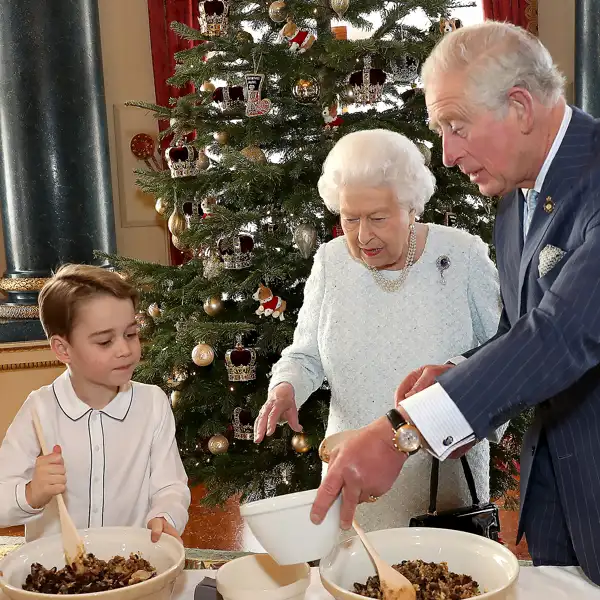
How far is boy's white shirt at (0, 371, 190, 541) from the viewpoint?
1.90m

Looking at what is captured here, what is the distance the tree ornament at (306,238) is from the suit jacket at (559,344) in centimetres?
Result: 184

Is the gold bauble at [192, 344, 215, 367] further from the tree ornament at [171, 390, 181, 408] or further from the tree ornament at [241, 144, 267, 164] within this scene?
the tree ornament at [241, 144, 267, 164]

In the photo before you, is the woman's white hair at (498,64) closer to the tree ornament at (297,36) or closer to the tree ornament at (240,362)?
the tree ornament at (297,36)

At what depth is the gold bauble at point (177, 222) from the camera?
13.4 ft

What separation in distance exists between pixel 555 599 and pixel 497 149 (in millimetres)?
810

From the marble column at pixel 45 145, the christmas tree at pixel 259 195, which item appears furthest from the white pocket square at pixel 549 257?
the marble column at pixel 45 145

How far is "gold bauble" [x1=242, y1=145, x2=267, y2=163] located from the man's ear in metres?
2.24

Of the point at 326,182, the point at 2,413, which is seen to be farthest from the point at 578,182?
the point at 2,413

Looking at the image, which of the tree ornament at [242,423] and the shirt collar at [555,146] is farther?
the tree ornament at [242,423]

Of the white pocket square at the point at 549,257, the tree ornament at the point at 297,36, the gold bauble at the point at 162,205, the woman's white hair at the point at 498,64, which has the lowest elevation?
the gold bauble at the point at 162,205

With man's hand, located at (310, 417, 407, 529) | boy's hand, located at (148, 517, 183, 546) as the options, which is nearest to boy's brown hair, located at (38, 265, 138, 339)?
boy's hand, located at (148, 517, 183, 546)

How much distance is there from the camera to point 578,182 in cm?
157

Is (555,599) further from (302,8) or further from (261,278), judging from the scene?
(302,8)

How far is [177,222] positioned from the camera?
13.5 ft
